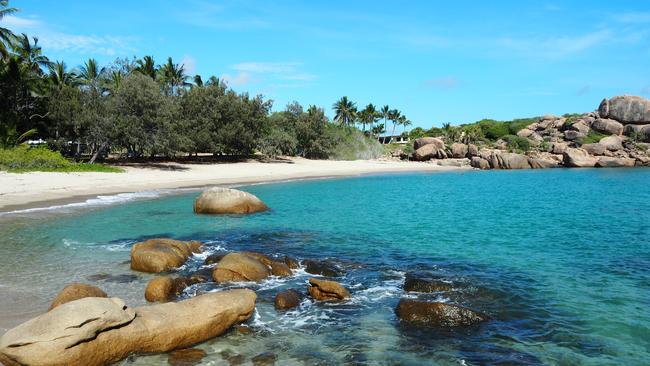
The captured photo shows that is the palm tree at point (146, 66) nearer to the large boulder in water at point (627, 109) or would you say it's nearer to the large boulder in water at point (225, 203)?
the large boulder in water at point (225, 203)

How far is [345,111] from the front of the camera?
10219cm

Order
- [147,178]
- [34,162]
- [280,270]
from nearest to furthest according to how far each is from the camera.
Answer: [280,270]
[34,162]
[147,178]

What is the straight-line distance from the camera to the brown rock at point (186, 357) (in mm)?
6965

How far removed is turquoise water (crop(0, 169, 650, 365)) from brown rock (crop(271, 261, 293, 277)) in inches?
27.1

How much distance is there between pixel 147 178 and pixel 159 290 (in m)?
29.8

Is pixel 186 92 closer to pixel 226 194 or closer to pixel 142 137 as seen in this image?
pixel 142 137

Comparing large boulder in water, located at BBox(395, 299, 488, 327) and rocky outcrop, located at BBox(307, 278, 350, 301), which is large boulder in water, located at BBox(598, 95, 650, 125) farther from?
rocky outcrop, located at BBox(307, 278, 350, 301)

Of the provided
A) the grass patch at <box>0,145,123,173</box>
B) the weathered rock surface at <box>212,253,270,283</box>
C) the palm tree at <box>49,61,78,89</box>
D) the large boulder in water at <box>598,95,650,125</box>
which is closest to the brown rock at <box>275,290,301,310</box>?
the weathered rock surface at <box>212,253,270,283</box>

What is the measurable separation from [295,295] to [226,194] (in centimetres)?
1391

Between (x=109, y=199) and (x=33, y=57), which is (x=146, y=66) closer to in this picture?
(x=33, y=57)

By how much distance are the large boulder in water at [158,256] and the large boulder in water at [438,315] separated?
259 inches

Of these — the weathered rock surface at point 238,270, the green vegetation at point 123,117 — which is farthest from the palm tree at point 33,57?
the weathered rock surface at point 238,270

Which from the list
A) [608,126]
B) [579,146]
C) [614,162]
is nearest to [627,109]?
[608,126]

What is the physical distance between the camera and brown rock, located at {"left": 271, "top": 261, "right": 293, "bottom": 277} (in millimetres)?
11953
